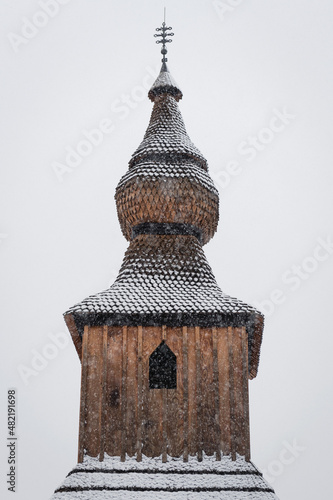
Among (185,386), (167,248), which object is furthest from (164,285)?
(185,386)

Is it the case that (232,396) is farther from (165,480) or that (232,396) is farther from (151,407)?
(165,480)

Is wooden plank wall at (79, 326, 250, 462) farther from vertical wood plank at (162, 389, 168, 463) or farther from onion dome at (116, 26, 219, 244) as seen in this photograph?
onion dome at (116, 26, 219, 244)

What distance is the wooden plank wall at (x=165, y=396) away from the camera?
1142 centimetres

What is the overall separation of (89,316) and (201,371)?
241 centimetres

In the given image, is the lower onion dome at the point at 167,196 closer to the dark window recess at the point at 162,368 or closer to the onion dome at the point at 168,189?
the onion dome at the point at 168,189

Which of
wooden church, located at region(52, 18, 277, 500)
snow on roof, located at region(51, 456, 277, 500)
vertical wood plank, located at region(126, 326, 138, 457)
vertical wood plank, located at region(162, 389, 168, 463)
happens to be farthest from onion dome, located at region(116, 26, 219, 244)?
snow on roof, located at region(51, 456, 277, 500)

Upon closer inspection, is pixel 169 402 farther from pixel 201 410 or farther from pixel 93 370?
pixel 93 370

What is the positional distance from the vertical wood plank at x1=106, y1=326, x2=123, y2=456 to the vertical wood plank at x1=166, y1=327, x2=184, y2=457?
925mm

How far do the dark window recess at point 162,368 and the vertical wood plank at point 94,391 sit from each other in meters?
1.02

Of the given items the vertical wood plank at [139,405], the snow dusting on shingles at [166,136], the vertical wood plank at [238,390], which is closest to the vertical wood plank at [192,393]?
the vertical wood plank at [238,390]

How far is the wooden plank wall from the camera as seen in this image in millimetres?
11422

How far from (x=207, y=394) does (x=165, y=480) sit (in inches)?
72.5

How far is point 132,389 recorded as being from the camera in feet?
38.9

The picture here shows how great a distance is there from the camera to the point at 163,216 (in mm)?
14625
